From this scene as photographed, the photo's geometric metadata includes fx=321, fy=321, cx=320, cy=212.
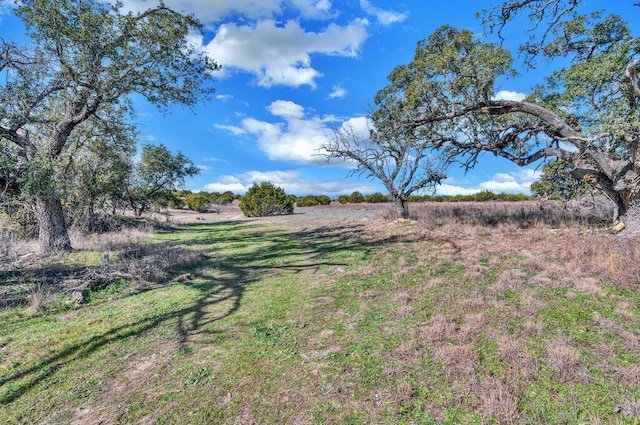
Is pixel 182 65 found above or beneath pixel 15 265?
above

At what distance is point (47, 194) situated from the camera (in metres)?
8.14

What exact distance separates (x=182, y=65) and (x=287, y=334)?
10.4 metres

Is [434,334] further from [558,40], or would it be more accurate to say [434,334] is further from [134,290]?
[558,40]

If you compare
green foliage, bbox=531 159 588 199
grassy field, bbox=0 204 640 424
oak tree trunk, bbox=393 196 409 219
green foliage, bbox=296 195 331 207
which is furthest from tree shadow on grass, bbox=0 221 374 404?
green foliage, bbox=296 195 331 207

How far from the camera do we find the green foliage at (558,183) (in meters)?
10.8

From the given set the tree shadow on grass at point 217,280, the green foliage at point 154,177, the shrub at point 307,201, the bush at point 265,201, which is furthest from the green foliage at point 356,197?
the tree shadow on grass at point 217,280

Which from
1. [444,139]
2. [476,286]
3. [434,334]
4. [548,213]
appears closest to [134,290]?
[434,334]

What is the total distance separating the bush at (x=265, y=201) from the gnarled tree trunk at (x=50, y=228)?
1713cm

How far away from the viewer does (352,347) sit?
365 cm

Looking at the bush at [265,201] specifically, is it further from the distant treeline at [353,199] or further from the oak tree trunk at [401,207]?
the oak tree trunk at [401,207]

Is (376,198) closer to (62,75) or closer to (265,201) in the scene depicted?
(265,201)

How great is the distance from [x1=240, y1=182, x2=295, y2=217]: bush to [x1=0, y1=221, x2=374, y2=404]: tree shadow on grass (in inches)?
515

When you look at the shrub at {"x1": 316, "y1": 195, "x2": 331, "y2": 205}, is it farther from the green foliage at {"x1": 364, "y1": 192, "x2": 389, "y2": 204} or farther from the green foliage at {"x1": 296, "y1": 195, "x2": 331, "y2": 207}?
the green foliage at {"x1": 364, "y1": 192, "x2": 389, "y2": 204}

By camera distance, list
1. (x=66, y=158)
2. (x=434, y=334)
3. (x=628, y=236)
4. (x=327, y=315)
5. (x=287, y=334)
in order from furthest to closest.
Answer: (x=66, y=158) → (x=628, y=236) → (x=327, y=315) → (x=287, y=334) → (x=434, y=334)
